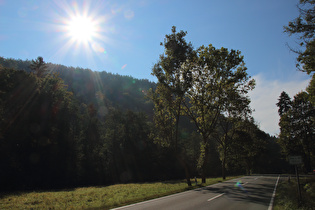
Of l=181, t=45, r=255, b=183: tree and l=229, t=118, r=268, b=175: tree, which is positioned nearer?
l=181, t=45, r=255, b=183: tree

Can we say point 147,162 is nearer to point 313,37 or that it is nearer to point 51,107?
point 51,107

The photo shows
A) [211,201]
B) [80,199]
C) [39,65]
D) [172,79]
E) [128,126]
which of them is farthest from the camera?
[128,126]

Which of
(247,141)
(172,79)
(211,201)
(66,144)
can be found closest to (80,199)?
(211,201)

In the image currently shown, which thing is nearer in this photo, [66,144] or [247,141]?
[66,144]

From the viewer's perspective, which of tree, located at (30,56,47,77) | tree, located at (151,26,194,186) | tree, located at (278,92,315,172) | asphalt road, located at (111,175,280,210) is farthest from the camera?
tree, located at (30,56,47,77)

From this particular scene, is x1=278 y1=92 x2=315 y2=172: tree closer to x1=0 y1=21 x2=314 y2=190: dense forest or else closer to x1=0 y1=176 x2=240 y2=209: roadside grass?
x1=0 y1=21 x2=314 y2=190: dense forest

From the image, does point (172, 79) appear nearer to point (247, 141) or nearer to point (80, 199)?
point (80, 199)

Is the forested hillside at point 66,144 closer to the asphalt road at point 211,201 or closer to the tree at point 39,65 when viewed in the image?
the tree at point 39,65

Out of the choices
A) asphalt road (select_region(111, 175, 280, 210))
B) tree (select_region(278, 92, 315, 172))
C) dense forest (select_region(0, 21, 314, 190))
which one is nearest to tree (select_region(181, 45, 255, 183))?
dense forest (select_region(0, 21, 314, 190))

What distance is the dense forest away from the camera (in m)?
21.8

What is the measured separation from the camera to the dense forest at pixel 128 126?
21.8 m

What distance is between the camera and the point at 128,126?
59.3m

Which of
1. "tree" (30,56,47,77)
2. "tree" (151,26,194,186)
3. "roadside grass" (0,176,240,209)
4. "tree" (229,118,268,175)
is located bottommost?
"roadside grass" (0,176,240,209)

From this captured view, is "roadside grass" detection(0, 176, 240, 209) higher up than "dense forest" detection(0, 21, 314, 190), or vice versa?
"dense forest" detection(0, 21, 314, 190)
